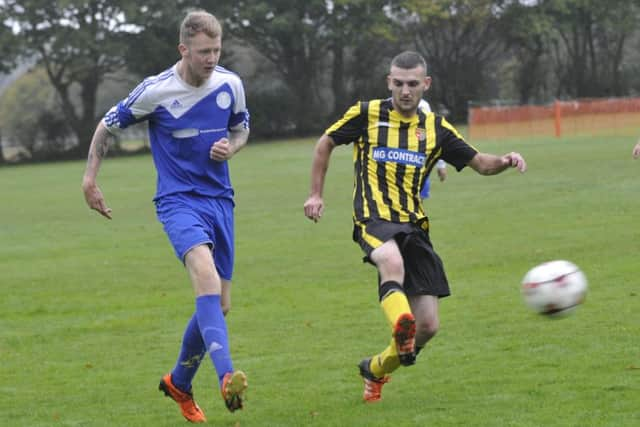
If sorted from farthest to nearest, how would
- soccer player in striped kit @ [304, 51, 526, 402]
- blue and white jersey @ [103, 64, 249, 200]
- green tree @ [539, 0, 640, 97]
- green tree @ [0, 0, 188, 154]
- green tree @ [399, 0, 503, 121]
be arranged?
1. green tree @ [399, 0, 503, 121]
2. green tree @ [539, 0, 640, 97]
3. green tree @ [0, 0, 188, 154]
4. soccer player in striped kit @ [304, 51, 526, 402]
5. blue and white jersey @ [103, 64, 249, 200]

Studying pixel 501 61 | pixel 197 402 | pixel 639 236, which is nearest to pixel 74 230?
pixel 639 236

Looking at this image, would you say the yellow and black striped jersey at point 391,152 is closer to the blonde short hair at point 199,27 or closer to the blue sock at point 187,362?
the blonde short hair at point 199,27

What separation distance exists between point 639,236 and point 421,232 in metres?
8.45

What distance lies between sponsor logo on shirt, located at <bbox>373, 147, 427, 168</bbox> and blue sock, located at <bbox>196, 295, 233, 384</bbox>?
132 centimetres

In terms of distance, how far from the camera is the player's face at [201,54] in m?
6.36

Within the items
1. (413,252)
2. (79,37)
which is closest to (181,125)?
Answer: (413,252)

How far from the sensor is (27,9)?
54.5 m

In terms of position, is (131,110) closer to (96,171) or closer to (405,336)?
(96,171)

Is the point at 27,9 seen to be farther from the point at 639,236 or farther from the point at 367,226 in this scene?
the point at 367,226

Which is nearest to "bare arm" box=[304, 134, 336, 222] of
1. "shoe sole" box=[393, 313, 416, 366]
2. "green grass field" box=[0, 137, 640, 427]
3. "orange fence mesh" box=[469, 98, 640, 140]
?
"shoe sole" box=[393, 313, 416, 366]

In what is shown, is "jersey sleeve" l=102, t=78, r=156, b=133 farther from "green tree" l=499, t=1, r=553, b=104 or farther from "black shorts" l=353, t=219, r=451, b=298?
"green tree" l=499, t=1, r=553, b=104

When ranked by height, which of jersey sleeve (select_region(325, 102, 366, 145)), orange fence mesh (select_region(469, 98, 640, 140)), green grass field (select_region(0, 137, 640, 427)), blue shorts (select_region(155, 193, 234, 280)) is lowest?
orange fence mesh (select_region(469, 98, 640, 140))

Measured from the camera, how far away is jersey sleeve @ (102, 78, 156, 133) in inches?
259

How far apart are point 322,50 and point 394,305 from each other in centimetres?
5375
